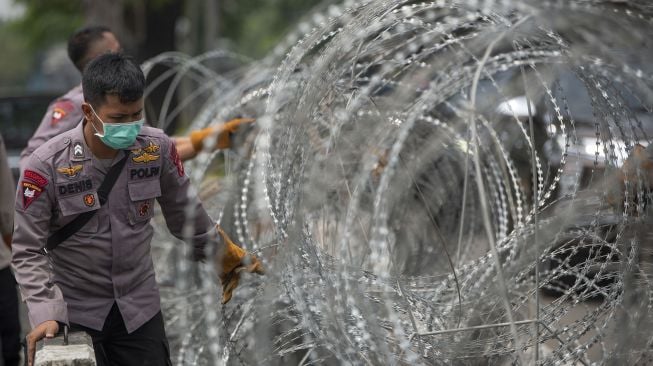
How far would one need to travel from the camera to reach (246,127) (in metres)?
5.21

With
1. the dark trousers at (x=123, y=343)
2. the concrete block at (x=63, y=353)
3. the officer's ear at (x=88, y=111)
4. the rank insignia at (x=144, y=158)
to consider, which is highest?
the officer's ear at (x=88, y=111)

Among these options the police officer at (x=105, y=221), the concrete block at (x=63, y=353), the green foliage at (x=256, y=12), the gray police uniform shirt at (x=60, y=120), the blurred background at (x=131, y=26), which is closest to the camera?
the concrete block at (x=63, y=353)

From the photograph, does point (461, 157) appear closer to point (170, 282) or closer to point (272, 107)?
point (170, 282)

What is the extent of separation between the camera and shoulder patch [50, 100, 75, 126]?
5.03 metres

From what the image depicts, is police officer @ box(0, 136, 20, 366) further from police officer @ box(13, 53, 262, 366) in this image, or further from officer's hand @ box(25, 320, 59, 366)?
officer's hand @ box(25, 320, 59, 366)

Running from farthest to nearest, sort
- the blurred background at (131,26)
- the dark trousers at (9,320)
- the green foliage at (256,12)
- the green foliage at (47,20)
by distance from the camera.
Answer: the green foliage at (256,12), the green foliage at (47,20), the blurred background at (131,26), the dark trousers at (9,320)

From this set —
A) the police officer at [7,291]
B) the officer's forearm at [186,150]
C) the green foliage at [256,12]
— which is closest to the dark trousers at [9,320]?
the police officer at [7,291]

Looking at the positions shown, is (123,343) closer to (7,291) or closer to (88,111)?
(88,111)

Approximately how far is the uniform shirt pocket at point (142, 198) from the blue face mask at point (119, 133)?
16 cm

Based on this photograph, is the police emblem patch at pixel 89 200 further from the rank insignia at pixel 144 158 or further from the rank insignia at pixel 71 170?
the rank insignia at pixel 144 158

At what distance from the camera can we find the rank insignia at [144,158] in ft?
12.4

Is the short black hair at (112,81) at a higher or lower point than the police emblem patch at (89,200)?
higher

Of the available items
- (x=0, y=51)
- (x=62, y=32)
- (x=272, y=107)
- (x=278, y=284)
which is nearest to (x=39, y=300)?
(x=278, y=284)

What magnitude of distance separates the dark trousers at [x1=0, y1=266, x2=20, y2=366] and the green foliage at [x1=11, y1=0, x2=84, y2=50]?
1636cm
